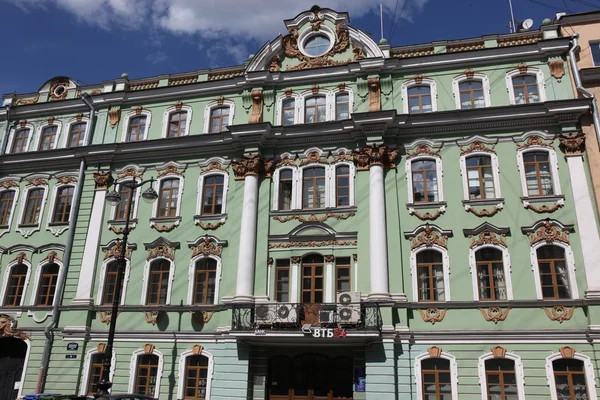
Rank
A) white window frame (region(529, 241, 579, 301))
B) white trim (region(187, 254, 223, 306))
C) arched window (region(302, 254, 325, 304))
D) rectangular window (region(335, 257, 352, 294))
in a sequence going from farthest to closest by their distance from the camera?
white trim (region(187, 254, 223, 306)) → arched window (region(302, 254, 325, 304)) → rectangular window (region(335, 257, 352, 294)) → white window frame (region(529, 241, 579, 301))

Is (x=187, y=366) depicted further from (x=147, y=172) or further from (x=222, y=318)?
(x=147, y=172)

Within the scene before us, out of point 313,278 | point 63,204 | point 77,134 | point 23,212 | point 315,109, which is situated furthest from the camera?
point 77,134

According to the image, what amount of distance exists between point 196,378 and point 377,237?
945cm

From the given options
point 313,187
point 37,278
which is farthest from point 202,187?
point 37,278

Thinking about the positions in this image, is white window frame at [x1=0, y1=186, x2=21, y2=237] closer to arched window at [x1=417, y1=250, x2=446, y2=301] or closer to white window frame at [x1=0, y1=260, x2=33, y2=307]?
white window frame at [x1=0, y1=260, x2=33, y2=307]

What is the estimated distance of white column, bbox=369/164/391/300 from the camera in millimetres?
20047

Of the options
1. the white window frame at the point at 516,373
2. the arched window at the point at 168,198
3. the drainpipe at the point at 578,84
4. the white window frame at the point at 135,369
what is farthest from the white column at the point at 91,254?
the drainpipe at the point at 578,84

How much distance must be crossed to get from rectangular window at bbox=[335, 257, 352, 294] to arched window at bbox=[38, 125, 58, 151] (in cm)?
1717

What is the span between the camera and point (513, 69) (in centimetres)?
2244

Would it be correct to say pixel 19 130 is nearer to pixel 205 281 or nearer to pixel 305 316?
pixel 205 281

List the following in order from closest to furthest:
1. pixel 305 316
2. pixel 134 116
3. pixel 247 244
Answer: pixel 305 316 < pixel 247 244 < pixel 134 116

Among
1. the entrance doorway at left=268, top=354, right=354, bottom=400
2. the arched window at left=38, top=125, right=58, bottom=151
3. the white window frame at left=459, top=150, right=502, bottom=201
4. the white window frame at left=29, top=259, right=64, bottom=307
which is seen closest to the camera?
the entrance doorway at left=268, top=354, right=354, bottom=400

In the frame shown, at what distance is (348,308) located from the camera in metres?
19.4

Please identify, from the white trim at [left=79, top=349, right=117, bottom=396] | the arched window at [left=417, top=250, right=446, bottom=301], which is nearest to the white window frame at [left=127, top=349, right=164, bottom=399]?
the white trim at [left=79, top=349, right=117, bottom=396]
